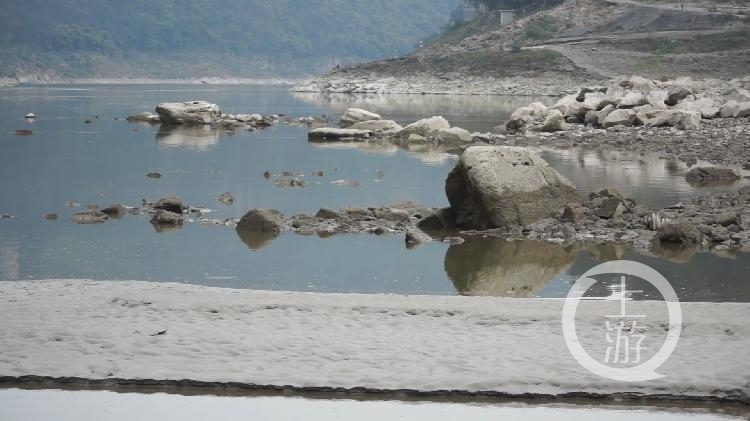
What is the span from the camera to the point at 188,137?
4206 centimetres

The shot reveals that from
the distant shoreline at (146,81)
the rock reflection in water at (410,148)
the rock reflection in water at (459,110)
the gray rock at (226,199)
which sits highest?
the gray rock at (226,199)

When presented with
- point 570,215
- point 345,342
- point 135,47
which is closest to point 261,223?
point 570,215

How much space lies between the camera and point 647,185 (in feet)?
81.9

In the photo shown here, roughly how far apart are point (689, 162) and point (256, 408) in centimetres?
2298

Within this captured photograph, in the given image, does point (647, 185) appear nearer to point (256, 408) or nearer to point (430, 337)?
point (430, 337)

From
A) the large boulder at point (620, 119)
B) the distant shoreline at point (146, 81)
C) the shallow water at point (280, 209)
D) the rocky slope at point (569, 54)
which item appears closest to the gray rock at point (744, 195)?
the shallow water at point (280, 209)

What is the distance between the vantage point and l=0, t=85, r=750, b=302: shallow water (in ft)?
49.4

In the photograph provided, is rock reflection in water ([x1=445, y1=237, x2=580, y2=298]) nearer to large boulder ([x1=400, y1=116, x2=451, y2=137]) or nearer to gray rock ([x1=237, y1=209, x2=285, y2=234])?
gray rock ([x1=237, y1=209, x2=285, y2=234])

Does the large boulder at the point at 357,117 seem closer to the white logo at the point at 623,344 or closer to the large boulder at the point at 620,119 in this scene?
the large boulder at the point at 620,119

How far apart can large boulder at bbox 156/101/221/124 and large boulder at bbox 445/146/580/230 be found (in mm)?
32219

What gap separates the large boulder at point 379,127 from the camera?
42.2 m

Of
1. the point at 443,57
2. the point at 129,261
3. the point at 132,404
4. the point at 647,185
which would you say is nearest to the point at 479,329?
the point at 132,404

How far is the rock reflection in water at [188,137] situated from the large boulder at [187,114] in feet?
2.38

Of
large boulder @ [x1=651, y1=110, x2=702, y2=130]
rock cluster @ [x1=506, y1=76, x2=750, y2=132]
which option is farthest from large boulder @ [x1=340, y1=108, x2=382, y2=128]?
large boulder @ [x1=651, y1=110, x2=702, y2=130]
